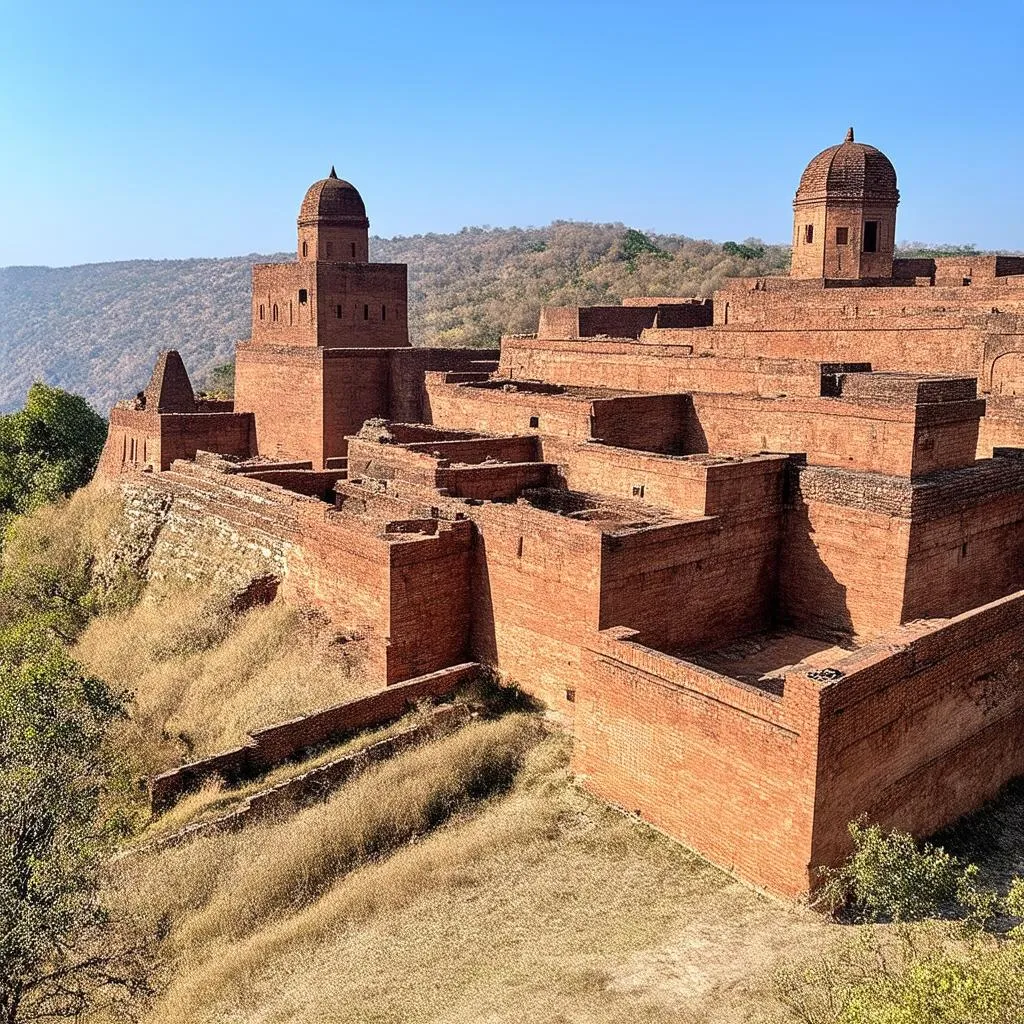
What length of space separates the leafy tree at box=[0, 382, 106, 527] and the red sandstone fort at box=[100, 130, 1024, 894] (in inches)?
195

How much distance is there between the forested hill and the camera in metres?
70.2

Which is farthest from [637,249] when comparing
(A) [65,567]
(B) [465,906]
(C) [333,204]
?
(B) [465,906]

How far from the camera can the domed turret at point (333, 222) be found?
2819 cm

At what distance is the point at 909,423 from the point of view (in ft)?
45.5

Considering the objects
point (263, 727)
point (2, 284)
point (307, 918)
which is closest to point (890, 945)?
point (307, 918)

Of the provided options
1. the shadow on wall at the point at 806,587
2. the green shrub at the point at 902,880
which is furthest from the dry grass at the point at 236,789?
the green shrub at the point at 902,880

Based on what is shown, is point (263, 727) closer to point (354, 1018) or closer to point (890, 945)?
point (354, 1018)

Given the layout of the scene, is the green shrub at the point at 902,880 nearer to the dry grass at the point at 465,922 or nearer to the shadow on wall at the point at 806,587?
the dry grass at the point at 465,922

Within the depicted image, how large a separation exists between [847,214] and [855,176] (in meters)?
0.85

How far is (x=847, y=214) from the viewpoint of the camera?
2434cm

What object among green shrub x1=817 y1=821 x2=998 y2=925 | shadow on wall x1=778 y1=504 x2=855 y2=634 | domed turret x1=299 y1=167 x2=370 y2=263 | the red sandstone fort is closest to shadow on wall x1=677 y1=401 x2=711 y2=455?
the red sandstone fort

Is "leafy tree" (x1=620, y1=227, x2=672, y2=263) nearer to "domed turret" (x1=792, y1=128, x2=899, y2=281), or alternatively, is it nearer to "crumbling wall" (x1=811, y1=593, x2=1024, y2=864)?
"domed turret" (x1=792, y1=128, x2=899, y2=281)

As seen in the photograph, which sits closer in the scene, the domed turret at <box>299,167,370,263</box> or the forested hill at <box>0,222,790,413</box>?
the domed turret at <box>299,167,370,263</box>

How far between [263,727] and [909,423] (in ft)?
29.9
